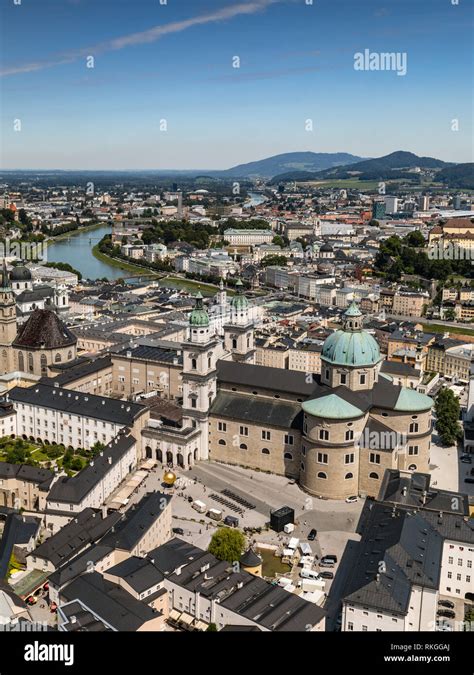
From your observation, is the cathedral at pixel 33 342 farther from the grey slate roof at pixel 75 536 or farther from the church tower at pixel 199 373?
the grey slate roof at pixel 75 536

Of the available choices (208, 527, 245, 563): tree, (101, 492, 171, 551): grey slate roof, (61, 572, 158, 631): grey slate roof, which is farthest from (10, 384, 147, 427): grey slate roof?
(61, 572, 158, 631): grey slate roof

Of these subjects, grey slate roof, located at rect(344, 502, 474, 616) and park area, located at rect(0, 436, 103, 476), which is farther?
park area, located at rect(0, 436, 103, 476)

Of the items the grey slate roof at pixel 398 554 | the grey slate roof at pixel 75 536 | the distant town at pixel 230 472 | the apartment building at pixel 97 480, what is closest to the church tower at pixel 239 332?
the distant town at pixel 230 472

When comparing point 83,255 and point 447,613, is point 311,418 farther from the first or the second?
point 83,255

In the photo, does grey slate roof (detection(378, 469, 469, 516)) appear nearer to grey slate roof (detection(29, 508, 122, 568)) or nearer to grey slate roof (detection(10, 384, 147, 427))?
grey slate roof (detection(29, 508, 122, 568))
